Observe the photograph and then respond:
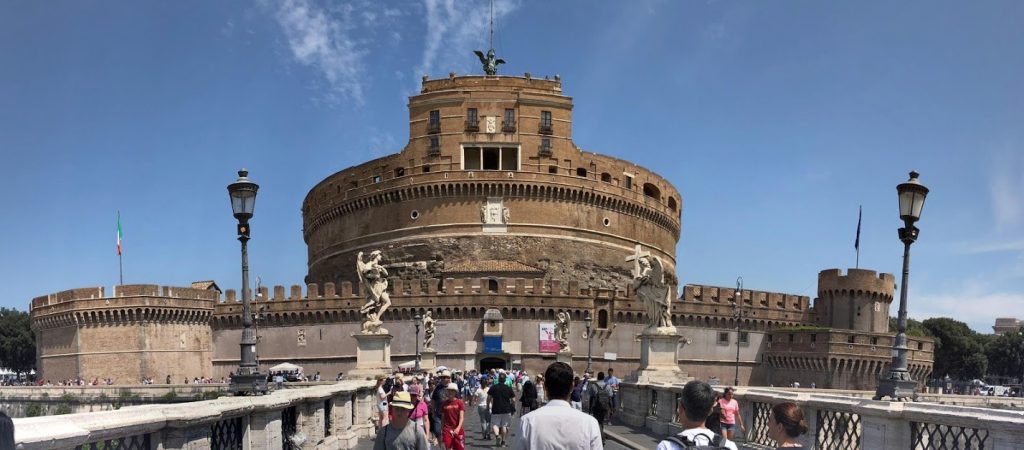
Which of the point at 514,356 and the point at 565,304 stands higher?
the point at 565,304

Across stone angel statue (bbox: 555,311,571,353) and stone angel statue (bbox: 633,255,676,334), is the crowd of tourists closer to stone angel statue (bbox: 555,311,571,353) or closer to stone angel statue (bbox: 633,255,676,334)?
stone angel statue (bbox: 633,255,676,334)

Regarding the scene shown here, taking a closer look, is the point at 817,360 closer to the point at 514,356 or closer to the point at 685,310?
the point at 685,310

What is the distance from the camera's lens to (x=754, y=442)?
36.4 feet

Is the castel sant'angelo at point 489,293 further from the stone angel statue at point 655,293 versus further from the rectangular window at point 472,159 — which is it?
the stone angel statue at point 655,293

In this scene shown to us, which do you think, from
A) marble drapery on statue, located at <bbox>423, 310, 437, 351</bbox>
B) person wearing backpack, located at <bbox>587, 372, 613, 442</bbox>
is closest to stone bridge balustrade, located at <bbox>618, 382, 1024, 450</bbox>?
person wearing backpack, located at <bbox>587, 372, 613, 442</bbox>

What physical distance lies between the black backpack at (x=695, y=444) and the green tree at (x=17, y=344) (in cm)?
7837

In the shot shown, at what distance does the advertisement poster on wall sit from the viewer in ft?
151

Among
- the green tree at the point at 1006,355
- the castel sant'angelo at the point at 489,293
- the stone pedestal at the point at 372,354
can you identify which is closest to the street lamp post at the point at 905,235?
the stone pedestal at the point at 372,354

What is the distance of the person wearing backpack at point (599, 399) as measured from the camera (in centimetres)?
1328

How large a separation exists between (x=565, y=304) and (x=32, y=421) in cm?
4285

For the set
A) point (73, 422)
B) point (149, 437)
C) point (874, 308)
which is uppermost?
point (73, 422)

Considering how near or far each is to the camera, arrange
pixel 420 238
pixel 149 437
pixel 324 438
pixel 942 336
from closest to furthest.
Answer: pixel 149 437, pixel 324 438, pixel 420 238, pixel 942 336

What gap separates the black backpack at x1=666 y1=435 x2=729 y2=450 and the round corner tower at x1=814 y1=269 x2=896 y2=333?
55076 mm

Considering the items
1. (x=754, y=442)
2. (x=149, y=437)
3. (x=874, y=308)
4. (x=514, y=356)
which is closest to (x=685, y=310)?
(x=514, y=356)
